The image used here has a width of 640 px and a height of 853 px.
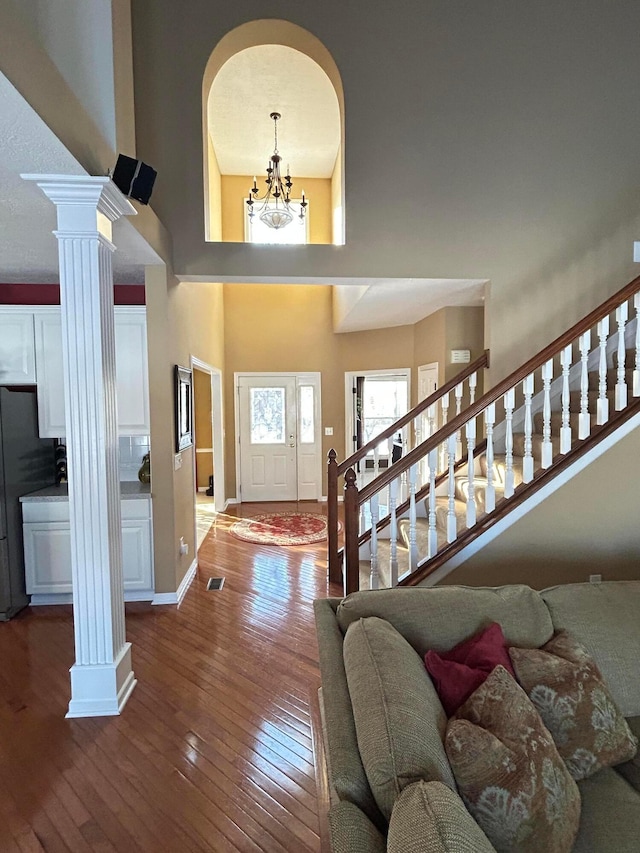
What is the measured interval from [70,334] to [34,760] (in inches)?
75.0

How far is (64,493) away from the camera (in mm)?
3477

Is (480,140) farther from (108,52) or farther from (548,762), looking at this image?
(548,762)

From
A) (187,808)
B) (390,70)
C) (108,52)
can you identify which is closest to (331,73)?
(390,70)

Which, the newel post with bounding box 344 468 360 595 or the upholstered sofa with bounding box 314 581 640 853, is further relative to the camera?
the newel post with bounding box 344 468 360 595

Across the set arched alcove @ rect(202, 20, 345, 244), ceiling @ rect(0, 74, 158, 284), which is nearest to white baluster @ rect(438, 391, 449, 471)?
arched alcove @ rect(202, 20, 345, 244)

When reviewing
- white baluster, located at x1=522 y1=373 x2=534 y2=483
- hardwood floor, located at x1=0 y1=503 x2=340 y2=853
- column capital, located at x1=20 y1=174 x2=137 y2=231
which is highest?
column capital, located at x1=20 y1=174 x2=137 y2=231

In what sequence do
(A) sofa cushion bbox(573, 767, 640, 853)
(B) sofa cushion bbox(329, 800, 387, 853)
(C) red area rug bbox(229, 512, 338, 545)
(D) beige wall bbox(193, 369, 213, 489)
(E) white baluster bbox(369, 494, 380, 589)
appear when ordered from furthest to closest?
(D) beige wall bbox(193, 369, 213, 489) → (C) red area rug bbox(229, 512, 338, 545) → (E) white baluster bbox(369, 494, 380, 589) → (A) sofa cushion bbox(573, 767, 640, 853) → (B) sofa cushion bbox(329, 800, 387, 853)

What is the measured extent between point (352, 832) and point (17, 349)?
3729mm

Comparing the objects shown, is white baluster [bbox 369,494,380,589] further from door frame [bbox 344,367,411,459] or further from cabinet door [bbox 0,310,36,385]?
door frame [bbox 344,367,411,459]

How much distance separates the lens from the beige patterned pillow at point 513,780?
1062 mm

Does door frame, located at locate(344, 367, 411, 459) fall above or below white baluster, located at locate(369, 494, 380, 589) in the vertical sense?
above

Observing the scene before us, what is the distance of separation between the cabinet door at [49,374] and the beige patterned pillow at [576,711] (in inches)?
136

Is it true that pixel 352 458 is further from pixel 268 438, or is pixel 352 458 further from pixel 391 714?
pixel 268 438

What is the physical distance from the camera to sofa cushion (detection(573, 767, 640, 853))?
44.6 inches
